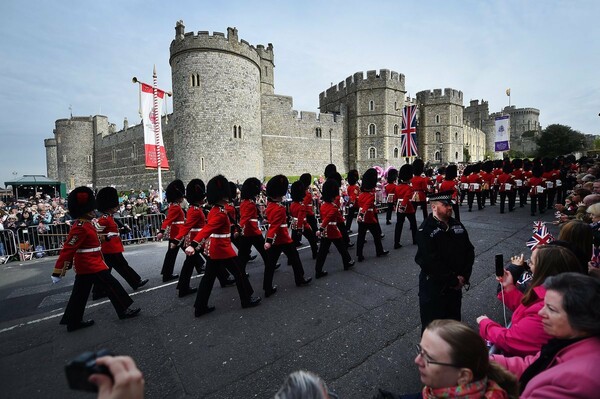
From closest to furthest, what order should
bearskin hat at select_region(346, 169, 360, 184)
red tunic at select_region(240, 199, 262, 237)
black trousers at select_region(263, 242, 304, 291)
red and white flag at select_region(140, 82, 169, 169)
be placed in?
1. black trousers at select_region(263, 242, 304, 291)
2. red tunic at select_region(240, 199, 262, 237)
3. bearskin hat at select_region(346, 169, 360, 184)
4. red and white flag at select_region(140, 82, 169, 169)

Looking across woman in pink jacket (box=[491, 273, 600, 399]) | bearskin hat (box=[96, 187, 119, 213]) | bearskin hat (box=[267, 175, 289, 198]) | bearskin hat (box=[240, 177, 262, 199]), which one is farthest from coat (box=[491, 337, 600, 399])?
bearskin hat (box=[96, 187, 119, 213])

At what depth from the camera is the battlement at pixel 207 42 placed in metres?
26.2

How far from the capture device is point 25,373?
3.52 metres

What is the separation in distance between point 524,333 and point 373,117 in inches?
1619

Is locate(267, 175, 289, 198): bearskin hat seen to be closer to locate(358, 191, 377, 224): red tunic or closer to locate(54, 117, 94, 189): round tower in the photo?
locate(358, 191, 377, 224): red tunic

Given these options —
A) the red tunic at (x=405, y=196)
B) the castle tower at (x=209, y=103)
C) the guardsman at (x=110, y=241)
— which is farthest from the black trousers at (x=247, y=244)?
the castle tower at (x=209, y=103)

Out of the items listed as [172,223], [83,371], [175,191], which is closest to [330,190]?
[175,191]

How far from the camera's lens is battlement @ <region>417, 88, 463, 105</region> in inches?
1823

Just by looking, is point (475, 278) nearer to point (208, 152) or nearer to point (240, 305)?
point (240, 305)

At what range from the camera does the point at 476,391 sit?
1.51 m

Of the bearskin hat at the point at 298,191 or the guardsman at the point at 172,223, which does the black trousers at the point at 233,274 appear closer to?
the guardsman at the point at 172,223

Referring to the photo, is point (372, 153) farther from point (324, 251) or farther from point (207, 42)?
point (324, 251)

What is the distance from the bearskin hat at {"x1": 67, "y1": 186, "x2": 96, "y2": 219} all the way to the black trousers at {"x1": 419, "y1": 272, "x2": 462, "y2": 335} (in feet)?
16.1

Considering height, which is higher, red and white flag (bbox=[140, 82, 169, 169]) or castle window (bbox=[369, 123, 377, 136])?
castle window (bbox=[369, 123, 377, 136])
